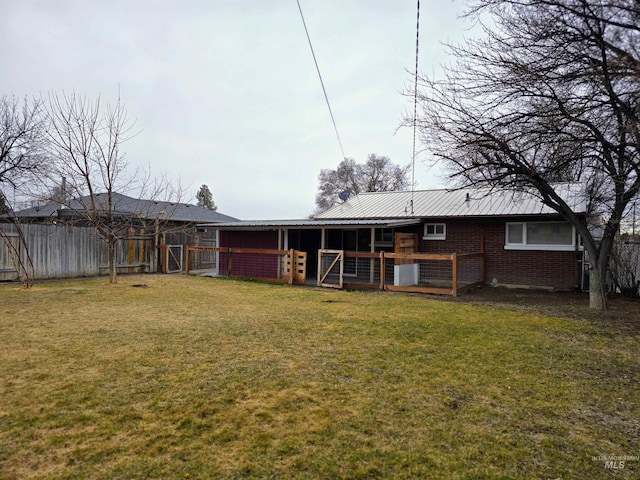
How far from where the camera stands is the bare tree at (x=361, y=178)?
45000 millimetres

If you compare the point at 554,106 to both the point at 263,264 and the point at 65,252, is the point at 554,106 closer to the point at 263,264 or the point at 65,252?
the point at 263,264

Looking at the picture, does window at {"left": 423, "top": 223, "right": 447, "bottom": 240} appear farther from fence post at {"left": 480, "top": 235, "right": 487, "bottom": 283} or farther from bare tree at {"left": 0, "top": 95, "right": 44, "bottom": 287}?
bare tree at {"left": 0, "top": 95, "right": 44, "bottom": 287}

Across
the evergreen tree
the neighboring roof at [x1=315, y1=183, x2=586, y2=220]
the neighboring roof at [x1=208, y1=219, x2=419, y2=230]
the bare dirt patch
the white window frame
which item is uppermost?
the evergreen tree

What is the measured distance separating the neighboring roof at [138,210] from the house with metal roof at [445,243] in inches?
178

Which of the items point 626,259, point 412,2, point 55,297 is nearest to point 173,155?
point 55,297

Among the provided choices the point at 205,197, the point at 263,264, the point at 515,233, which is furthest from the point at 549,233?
the point at 205,197

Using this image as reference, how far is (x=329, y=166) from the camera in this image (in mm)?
51031

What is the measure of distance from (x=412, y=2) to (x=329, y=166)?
43520 mm

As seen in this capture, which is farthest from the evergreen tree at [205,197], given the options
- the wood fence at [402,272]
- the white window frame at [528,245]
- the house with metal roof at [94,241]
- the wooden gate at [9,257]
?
the white window frame at [528,245]

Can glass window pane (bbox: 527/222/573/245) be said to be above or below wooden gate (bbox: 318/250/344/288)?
above

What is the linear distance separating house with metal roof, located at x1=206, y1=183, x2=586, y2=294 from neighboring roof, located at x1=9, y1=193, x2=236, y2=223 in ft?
14.8

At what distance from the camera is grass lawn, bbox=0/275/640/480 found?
273cm

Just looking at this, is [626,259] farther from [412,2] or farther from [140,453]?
[140,453]

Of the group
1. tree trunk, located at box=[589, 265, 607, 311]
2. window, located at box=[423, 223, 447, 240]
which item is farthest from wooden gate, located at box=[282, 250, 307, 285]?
tree trunk, located at box=[589, 265, 607, 311]
